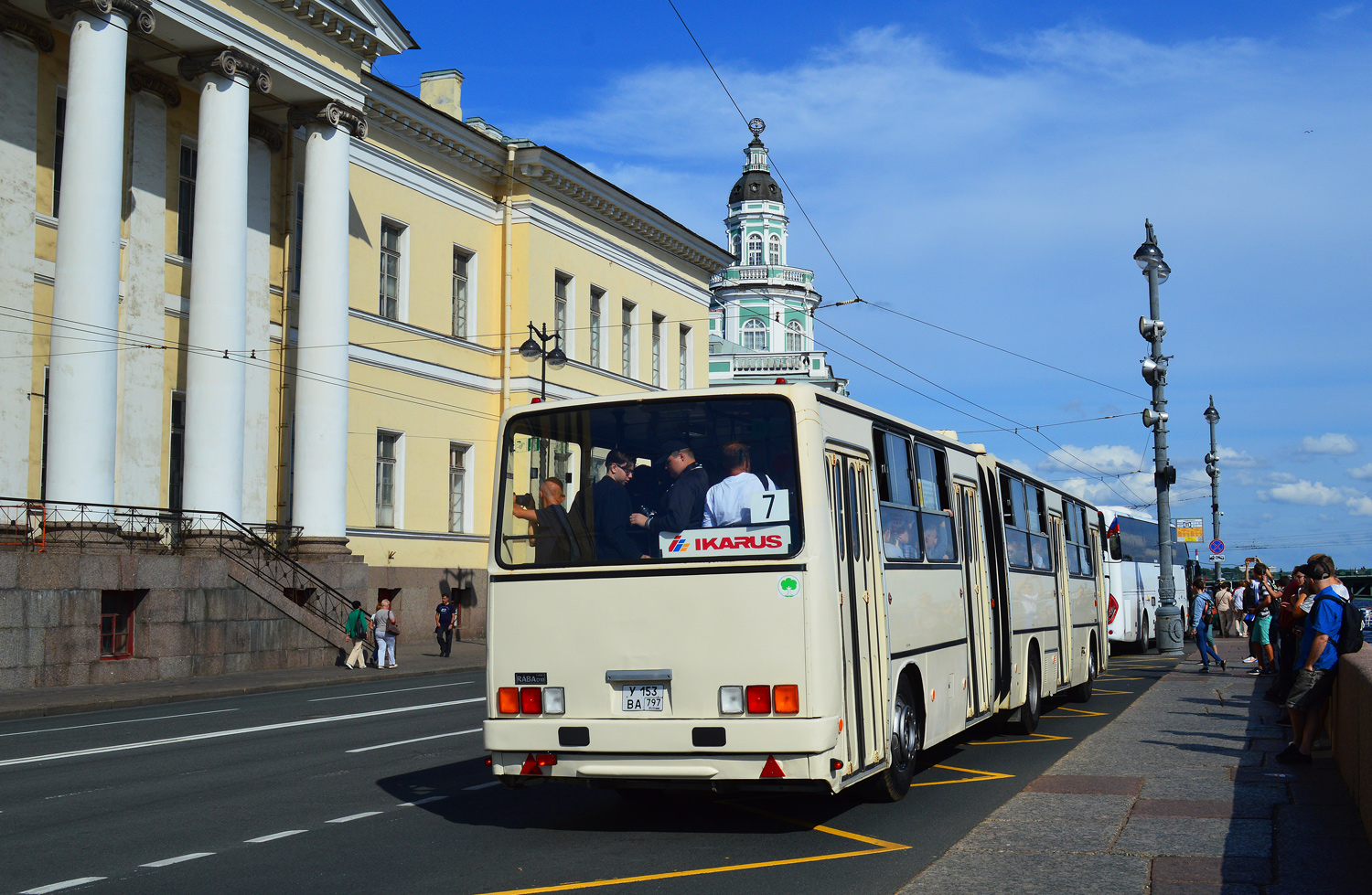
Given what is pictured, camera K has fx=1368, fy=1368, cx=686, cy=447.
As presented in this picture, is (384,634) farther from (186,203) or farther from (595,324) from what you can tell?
(595,324)

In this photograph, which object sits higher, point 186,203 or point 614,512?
point 186,203

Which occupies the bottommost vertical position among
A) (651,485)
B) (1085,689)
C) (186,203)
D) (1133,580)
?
(1085,689)

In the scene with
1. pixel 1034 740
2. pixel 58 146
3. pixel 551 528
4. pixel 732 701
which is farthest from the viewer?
pixel 58 146

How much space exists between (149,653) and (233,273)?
8414 mm

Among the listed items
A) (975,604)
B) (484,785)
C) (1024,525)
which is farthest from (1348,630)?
(484,785)

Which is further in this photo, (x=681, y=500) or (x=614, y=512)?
(x=614, y=512)

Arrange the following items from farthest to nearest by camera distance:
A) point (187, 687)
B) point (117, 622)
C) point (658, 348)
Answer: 1. point (658, 348)
2. point (117, 622)
3. point (187, 687)

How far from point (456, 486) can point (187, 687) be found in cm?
1745

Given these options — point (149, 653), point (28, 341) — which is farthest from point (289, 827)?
point (28, 341)

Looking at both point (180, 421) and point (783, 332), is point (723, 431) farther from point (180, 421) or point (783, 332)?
point (783, 332)

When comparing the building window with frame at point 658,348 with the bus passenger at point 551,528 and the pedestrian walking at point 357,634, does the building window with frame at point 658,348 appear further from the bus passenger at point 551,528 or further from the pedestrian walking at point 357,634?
the bus passenger at point 551,528

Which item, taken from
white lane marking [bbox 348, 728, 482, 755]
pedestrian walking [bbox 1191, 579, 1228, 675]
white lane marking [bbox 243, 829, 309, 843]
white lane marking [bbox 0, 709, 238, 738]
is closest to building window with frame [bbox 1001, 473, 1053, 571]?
white lane marking [bbox 348, 728, 482, 755]

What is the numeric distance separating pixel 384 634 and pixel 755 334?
262 feet

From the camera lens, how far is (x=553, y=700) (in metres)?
A: 8.62
